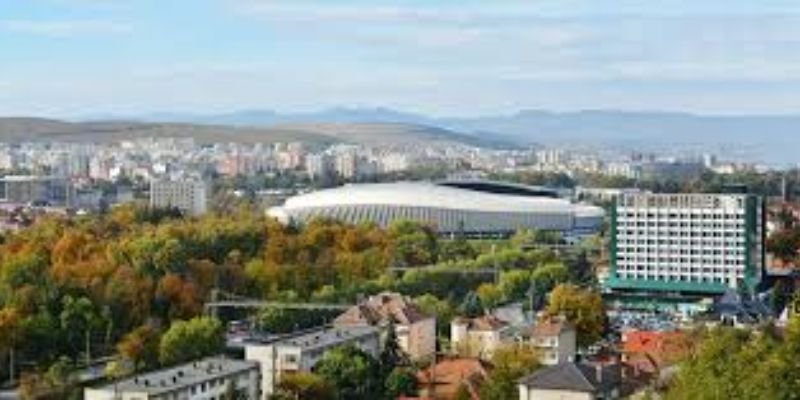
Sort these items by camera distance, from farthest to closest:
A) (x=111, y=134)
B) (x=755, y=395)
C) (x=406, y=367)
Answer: (x=111, y=134), (x=406, y=367), (x=755, y=395)

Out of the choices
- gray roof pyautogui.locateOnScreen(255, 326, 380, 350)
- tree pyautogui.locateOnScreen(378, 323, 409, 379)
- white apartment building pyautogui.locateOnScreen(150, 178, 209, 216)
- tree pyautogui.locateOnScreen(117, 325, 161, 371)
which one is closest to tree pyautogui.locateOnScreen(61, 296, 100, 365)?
tree pyautogui.locateOnScreen(117, 325, 161, 371)

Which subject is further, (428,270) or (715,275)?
(715,275)

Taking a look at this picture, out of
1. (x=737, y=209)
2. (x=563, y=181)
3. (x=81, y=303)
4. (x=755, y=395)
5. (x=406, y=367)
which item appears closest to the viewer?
(x=755, y=395)

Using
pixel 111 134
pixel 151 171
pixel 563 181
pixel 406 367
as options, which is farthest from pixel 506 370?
pixel 111 134

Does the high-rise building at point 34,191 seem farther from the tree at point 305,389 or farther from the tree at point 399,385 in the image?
the tree at point 305,389

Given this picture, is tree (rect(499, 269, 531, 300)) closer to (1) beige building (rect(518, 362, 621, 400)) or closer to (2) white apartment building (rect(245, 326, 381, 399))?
(2) white apartment building (rect(245, 326, 381, 399))

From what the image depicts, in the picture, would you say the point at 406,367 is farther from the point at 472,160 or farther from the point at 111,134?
the point at 111,134
